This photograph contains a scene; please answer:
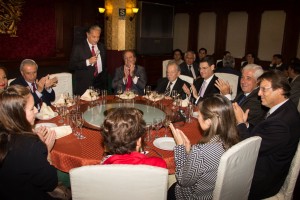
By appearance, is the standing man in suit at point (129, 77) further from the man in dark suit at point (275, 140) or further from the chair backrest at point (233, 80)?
the man in dark suit at point (275, 140)

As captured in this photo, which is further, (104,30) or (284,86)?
(104,30)

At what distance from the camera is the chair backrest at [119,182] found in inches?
58.2

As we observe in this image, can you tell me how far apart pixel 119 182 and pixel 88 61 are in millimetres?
3503

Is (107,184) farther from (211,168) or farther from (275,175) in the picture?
(275,175)

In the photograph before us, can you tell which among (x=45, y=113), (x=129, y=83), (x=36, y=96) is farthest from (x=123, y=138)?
(x=129, y=83)

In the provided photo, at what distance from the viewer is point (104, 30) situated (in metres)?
8.81

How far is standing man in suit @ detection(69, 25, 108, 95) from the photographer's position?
187 inches

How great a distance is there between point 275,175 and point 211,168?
78 centimetres

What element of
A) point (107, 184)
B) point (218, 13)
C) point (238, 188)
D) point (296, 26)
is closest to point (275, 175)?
point (238, 188)

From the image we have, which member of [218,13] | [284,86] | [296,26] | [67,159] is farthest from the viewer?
[218,13]

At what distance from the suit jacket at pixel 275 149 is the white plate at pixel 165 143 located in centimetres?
61

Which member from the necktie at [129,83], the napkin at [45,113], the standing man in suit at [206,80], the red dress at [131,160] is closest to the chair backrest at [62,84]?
the necktie at [129,83]

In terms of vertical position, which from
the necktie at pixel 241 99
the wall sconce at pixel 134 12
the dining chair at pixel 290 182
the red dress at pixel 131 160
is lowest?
the dining chair at pixel 290 182

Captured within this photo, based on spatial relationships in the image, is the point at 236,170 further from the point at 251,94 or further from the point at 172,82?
the point at 172,82
